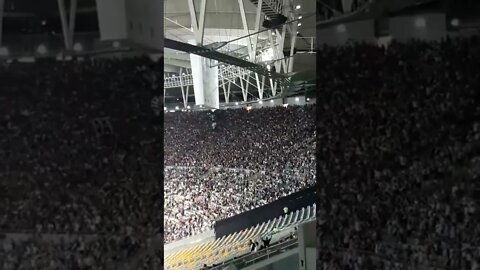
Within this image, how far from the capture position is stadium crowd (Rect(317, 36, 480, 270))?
2.51 metres

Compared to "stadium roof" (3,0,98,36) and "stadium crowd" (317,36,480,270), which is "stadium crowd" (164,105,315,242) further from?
"stadium crowd" (317,36,480,270)

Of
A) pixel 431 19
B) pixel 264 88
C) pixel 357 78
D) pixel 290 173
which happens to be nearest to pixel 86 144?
pixel 357 78

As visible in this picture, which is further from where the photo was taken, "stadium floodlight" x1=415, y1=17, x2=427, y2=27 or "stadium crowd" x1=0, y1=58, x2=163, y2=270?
"stadium crowd" x1=0, y1=58, x2=163, y2=270

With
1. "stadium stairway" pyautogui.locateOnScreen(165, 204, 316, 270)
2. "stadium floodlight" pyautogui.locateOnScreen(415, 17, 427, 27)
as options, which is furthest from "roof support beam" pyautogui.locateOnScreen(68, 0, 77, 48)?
"stadium stairway" pyautogui.locateOnScreen(165, 204, 316, 270)

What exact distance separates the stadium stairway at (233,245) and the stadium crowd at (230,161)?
1454 mm

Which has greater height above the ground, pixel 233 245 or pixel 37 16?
pixel 37 16

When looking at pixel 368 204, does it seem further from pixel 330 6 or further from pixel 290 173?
pixel 290 173

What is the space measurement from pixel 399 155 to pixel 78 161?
6.24 ft

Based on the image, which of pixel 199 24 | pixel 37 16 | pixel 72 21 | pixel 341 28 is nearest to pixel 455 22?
pixel 341 28

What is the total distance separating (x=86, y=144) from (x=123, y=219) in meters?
0.51

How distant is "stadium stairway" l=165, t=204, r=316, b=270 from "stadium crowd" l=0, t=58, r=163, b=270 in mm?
3625

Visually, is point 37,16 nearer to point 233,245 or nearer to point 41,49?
point 41,49

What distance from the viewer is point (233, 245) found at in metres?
8.05

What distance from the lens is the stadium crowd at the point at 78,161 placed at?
300cm
